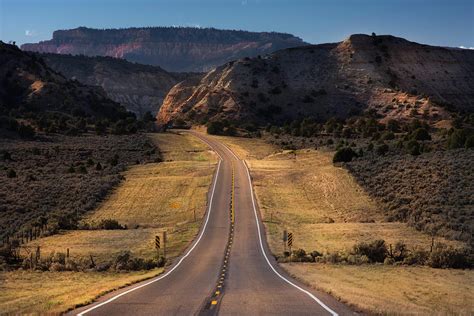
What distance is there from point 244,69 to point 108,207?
101 meters

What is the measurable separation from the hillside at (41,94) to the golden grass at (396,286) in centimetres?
9874

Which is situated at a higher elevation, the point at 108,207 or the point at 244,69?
the point at 244,69

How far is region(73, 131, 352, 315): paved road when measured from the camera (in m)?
15.6

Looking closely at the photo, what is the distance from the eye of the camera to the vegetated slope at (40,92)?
12812cm

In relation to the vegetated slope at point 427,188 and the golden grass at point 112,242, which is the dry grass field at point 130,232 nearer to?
the golden grass at point 112,242

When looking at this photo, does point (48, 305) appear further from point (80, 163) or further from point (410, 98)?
point (410, 98)

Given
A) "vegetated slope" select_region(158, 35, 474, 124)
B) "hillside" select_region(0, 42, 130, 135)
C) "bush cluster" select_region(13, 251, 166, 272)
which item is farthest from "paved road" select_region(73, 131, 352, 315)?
"vegetated slope" select_region(158, 35, 474, 124)

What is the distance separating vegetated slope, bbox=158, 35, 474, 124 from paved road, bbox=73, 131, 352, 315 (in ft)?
299

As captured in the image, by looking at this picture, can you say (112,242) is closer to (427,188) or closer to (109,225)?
(109,225)

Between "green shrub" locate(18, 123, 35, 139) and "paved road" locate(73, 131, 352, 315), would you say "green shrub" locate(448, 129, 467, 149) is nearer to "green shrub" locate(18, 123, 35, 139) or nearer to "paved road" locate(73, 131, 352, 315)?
"paved road" locate(73, 131, 352, 315)

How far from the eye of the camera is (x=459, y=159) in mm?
56594

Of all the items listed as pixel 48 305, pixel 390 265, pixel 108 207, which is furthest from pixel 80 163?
pixel 48 305

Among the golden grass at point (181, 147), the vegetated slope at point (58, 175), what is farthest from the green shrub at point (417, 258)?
the golden grass at point (181, 147)

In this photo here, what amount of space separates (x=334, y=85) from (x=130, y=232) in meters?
106
